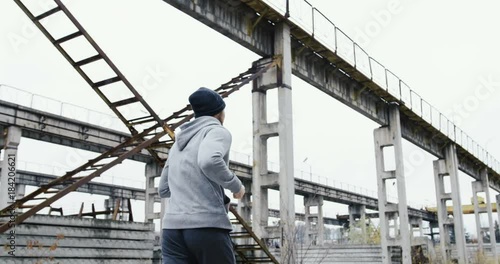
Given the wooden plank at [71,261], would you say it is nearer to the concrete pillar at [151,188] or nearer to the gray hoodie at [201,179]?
the gray hoodie at [201,179]

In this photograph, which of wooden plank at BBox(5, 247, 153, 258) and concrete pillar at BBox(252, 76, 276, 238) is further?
concrete pillar at BBox(252, 76, 276, 238)

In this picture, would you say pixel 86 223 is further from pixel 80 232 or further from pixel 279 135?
pixel 279 135

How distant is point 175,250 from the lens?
255 centimetres

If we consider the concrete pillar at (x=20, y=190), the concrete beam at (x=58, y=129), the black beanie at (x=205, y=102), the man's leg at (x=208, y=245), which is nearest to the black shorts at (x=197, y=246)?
the man's leg at (x=208, y=245)

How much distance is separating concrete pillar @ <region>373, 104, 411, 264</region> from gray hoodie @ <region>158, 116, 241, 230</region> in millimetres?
18692

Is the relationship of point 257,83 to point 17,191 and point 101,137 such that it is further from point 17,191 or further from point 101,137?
point 17,191

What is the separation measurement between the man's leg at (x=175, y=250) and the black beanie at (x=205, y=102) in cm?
70

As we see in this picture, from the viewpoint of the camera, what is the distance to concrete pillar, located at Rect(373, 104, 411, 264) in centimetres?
1986

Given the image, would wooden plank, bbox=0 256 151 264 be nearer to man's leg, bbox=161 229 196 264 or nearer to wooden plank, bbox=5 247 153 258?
wooden plank, bbox=5 247 153 258

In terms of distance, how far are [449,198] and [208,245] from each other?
96.0 feet

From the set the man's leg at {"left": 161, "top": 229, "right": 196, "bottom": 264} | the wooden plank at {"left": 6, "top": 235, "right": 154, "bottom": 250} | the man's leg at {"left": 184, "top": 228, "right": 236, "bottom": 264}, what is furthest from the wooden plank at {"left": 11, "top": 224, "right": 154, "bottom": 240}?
the man's leg at {"left": 184, "top": 228, "right": 236, "bottom": 264}

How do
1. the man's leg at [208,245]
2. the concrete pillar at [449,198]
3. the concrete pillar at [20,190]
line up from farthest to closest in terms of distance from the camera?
the concrete pillar at [20,190] < the concrete pillar at [449,198] < the man's leg at [208,245]

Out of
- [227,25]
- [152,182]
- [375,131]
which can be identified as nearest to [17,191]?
[152,182]

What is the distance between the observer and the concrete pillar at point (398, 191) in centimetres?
1986
